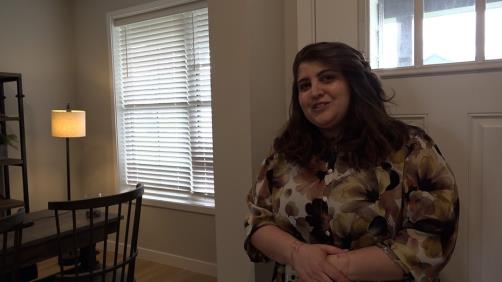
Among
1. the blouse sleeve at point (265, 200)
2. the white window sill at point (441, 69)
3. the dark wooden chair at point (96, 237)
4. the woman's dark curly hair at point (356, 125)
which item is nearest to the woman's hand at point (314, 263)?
the blouse sleeve at point (265, 200)

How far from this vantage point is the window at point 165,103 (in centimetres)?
324

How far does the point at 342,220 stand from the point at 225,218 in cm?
67

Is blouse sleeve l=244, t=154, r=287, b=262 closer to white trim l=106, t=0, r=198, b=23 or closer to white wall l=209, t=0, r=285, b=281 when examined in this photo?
white wall l=209, t=0, r=285, b=281

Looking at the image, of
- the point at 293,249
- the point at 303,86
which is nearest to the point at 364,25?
the point at 303,86

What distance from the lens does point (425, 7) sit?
123 centimetres

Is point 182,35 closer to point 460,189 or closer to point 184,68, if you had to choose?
point 184,68

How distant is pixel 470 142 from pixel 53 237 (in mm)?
2015

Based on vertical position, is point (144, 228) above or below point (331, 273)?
below

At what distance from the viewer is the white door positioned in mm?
1142

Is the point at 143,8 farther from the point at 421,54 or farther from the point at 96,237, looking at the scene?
the point at 421,54

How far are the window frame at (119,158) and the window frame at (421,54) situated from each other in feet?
7.03

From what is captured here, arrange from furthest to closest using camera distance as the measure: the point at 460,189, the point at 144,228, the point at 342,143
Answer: the point at 144,228 → the point at 460,189 → the point at 342,143

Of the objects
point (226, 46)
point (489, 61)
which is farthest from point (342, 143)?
point (226, 46)

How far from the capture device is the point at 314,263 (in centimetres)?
99
